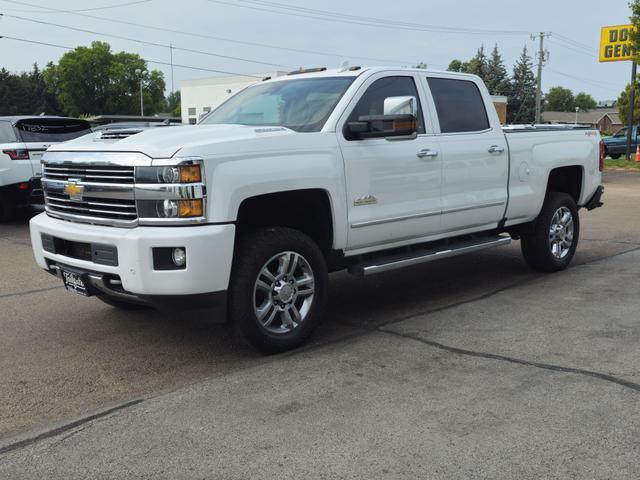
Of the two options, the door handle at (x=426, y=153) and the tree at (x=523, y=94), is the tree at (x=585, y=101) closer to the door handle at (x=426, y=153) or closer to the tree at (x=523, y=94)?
the tree at (x=523, y=94)

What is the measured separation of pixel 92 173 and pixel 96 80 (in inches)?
3967

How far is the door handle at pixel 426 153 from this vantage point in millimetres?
5637

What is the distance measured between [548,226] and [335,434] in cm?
450

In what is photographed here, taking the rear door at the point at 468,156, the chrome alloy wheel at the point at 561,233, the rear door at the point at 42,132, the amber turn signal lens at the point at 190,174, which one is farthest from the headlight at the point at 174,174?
the rear door at the point at 42,132

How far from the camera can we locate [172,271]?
13.8 ft

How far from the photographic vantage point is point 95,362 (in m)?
4.71

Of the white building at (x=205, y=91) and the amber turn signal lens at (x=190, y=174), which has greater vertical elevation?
the white building at (x=205, y=91)

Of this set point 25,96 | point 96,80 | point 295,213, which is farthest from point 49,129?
point 25,96

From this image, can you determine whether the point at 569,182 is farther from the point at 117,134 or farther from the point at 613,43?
the point at 613,43

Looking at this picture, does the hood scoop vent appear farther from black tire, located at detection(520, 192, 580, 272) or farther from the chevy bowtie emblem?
black tire, located at detection(520, 192, 580, 272)

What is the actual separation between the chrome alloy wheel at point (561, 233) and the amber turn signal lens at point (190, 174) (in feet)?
14.5

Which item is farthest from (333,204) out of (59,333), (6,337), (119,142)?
(6,337)

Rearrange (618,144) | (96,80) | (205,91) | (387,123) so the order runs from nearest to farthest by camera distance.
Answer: (387,123) → (618,144) → (205,91) → (96,80)

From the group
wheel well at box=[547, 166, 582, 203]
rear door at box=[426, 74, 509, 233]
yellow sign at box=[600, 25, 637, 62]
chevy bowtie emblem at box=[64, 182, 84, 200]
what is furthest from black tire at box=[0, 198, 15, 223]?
yellow sign at box=[600, 25, 637, 62]
